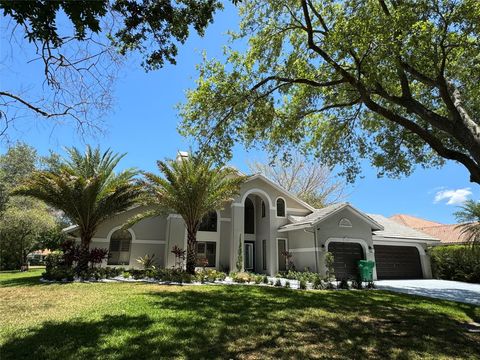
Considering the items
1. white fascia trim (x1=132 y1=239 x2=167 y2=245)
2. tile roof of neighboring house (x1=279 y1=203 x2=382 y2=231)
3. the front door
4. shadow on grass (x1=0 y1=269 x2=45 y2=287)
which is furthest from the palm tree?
shadow on grass (x1=0 y1=269 x2=45 y2=287)

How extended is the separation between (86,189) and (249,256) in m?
13.1

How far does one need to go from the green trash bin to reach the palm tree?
699cm

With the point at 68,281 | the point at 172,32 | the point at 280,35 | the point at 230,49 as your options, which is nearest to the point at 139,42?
the point at 172,32

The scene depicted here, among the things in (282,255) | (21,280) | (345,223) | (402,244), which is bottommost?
(21,280)

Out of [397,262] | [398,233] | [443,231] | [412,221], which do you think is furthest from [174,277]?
[412,221]

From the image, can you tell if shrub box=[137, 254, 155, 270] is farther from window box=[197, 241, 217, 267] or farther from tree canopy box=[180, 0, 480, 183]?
tree canopy box=[180, 0, 480, 183]

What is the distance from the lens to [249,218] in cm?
2600

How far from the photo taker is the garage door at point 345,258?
70.6ft

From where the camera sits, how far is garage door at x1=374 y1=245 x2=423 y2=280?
23.9m

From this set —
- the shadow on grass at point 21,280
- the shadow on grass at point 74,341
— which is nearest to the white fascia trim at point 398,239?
the shadow on grass at point 74,341

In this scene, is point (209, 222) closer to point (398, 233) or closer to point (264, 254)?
point (264, 254)

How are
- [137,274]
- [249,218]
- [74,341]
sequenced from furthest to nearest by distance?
[249,218]
[137,274]
[74,341]

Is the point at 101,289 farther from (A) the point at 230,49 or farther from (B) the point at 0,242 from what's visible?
(B) the point at 0,242

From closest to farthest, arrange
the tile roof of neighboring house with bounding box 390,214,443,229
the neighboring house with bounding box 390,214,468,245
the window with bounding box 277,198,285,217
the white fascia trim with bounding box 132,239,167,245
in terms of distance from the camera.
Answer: the white fascia trim with bounding box 132,239,167,245 → the window with bounding box 277,198,285,217 → the neighboring house with bounding box 390,214,468,245 → the tile roof of neighboring house with bounding box 390,214,443,229
